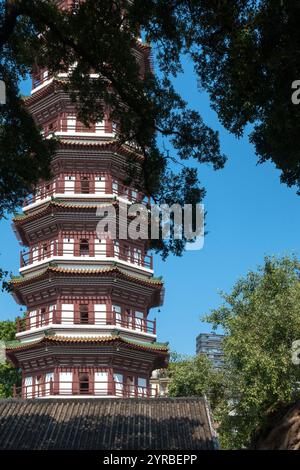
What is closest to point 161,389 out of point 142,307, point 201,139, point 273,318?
point 142,307

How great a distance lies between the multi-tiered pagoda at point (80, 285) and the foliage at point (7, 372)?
808 cm

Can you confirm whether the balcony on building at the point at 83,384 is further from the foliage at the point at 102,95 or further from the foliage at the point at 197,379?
the foliage at the point at 102,95

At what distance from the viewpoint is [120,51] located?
13.3 meters

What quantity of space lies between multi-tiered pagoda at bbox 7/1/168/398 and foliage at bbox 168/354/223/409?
4.00ft

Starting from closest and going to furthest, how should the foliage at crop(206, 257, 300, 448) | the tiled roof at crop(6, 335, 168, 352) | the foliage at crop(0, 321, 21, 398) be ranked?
the foliage at crop(206, 257, 300, 448) → the tiled roof at crop(6, 335, 168, 352) → the foliage at crop(0, 321, 21, 398)

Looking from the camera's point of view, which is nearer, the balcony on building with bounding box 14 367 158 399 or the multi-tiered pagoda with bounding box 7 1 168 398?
the balcony on building with bounding box 14 367 158 399

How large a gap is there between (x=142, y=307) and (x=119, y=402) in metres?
11.4

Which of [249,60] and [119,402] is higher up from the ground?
[249,60]

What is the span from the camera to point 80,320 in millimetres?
32906

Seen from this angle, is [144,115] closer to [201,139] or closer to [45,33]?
[201,139]

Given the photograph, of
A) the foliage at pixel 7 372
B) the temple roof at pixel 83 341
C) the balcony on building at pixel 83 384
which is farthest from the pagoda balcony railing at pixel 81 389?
the foliage at pixel 7 372

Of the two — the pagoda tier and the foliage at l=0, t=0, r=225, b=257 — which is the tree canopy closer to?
the foliage at l=0, t=0, r=225, b=257

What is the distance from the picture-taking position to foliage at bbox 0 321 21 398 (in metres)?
41.9

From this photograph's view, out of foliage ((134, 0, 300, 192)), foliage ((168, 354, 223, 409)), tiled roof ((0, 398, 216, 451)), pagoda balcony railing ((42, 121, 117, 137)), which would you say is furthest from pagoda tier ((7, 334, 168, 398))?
foliage ((134, 0, 300, 192))
